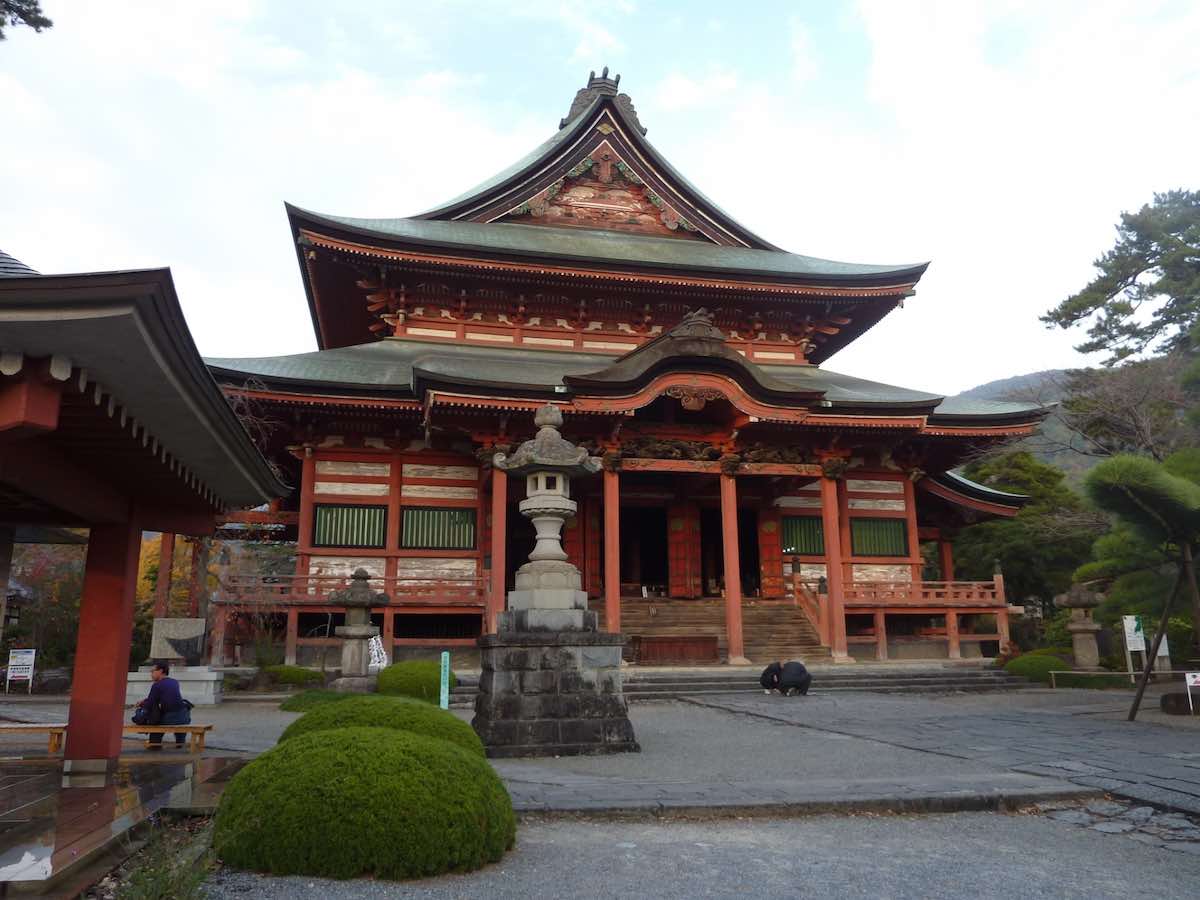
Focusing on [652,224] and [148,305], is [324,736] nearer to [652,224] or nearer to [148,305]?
[148,305]

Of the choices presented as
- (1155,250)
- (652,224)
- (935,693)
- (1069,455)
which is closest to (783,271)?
(652,224)

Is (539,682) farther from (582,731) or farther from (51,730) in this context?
(51,730)

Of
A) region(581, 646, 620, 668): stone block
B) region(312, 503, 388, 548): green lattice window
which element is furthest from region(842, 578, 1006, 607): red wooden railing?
region(581, 646, 620, 668): stone block

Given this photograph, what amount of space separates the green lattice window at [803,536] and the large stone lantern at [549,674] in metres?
13.2

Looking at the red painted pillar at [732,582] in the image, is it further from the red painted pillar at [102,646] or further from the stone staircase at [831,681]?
the red painted pillar at [102,646]

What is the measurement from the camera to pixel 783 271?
24281 mm

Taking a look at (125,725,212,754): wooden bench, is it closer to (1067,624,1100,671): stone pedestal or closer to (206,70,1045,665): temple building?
(206,70,1045,665): temple building

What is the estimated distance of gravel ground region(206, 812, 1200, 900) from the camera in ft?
15.8

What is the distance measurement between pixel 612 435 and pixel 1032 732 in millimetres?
10932

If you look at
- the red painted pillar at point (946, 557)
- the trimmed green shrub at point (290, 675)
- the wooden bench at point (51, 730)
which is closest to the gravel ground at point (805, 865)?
the wooden bench at point (51, 730)

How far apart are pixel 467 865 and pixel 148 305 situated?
3.59 m

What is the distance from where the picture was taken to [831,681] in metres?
17.6

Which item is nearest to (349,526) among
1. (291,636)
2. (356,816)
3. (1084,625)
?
(291,636)

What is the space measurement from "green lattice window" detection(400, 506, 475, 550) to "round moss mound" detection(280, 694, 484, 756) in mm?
13401
